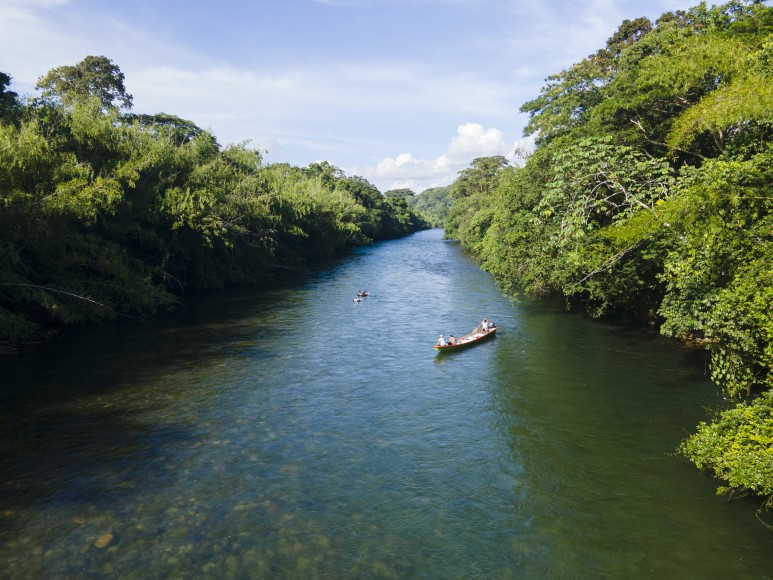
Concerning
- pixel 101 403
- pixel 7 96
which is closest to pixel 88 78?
pixel 7 96

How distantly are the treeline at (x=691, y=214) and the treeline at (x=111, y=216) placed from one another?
24.1 m

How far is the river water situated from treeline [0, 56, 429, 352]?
138 inches

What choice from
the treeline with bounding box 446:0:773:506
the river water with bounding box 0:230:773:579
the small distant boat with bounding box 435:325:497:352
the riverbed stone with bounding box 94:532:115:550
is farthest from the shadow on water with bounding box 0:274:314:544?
the treeline with bounding box 446:0:773:506

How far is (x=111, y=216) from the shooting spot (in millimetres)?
33094

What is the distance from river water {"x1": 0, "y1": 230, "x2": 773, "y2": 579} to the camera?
11.0 meters

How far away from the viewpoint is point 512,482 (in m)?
14.1

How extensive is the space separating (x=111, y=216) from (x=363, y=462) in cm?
2712

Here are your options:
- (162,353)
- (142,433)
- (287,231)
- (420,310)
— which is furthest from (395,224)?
(142,433)

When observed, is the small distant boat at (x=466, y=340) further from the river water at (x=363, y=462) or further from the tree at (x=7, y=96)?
the tree at (x=7, y=96)

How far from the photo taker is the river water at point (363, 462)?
11.0 m

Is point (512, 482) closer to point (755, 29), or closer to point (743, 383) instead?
point (743, 383)

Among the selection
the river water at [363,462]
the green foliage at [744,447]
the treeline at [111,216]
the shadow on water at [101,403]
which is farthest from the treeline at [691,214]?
the treeline at [111,216]

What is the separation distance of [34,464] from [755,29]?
32859 millimetres

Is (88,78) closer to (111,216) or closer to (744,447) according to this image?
(111,216)
